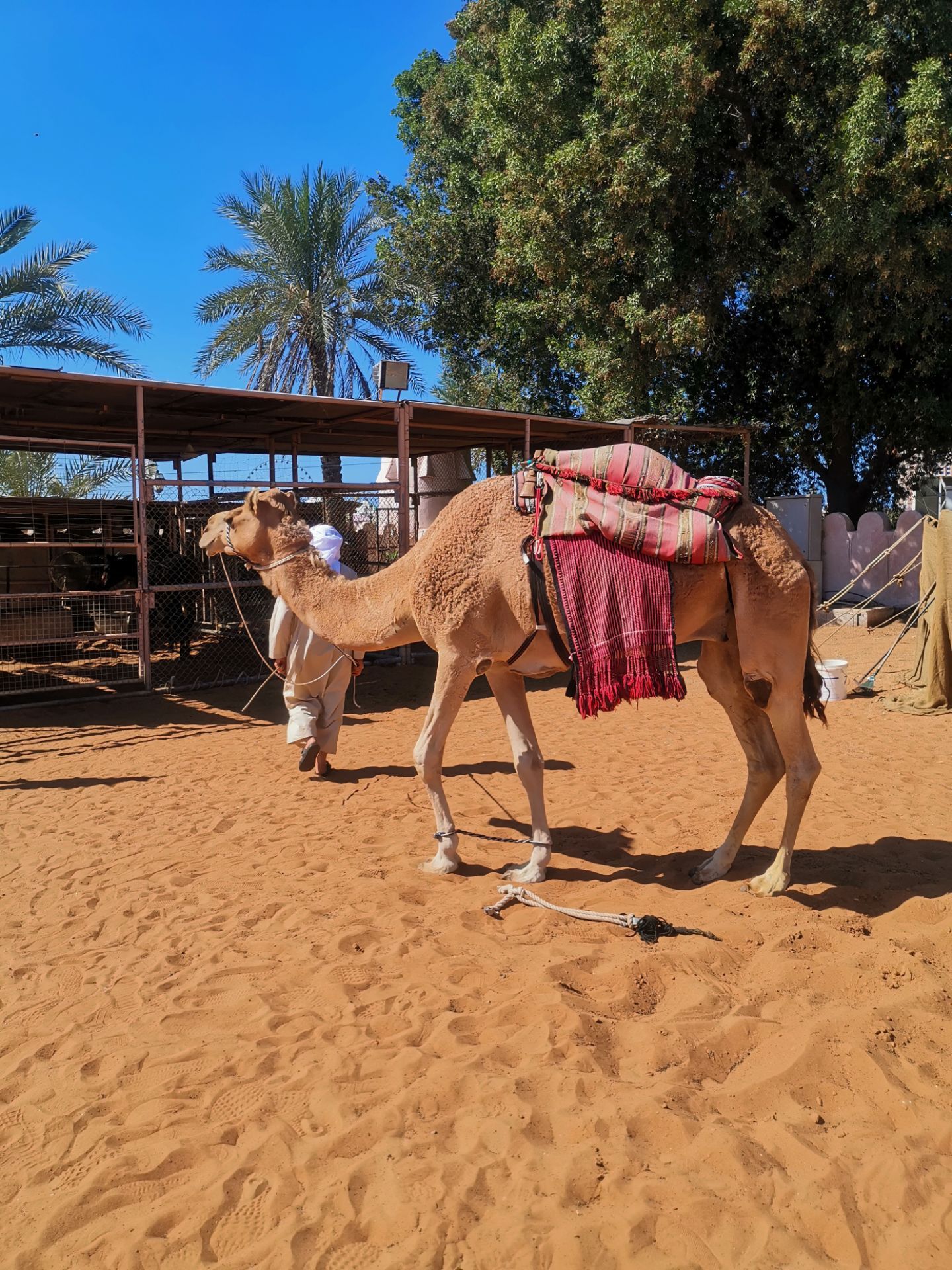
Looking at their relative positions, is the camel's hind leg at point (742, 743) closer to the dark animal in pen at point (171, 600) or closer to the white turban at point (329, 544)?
the white turban at point (329, 544)

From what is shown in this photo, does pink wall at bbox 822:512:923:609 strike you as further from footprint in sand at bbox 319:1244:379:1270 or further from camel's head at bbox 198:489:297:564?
footprint in sand at bbox 319:1244:379:1270

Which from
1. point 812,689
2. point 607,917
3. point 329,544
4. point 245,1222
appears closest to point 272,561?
point 329,544

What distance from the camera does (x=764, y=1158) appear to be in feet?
8.84

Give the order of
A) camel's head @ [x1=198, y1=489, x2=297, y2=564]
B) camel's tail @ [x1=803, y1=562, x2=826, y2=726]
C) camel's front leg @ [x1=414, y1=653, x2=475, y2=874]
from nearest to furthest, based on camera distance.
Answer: camel's front leg @ [x1=414, y1=653, x2=475, y2=874]
camel's tail @ [x1=803, y1=562, x2=826, y2=726]
camel's head @ [x1=198, y1=489, x2=297, y2=564]

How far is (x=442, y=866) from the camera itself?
4996 mm

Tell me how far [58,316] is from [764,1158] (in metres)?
16.7

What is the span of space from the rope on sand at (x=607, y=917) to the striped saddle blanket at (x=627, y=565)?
3.13 feet

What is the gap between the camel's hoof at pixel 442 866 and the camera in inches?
196

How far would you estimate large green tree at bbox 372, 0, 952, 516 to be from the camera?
45.6ft

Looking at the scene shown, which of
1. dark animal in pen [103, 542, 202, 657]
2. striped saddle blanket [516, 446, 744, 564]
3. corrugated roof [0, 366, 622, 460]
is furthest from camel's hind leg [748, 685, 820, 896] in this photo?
dark animal in pen [103, 542, 202, 657]

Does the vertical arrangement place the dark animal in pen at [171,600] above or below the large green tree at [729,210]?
below

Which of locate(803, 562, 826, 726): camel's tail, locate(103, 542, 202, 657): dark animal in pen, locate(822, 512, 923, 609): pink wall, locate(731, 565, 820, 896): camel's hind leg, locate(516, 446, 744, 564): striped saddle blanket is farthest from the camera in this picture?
locate(822, 512, 923, 609): pink wall

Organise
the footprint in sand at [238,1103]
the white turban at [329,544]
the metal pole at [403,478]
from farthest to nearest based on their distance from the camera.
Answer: the metal pole at [403,478], the white turban at [329,544], the footprint in sand at [238,1103]

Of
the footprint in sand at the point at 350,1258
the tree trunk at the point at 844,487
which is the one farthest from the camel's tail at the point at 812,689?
the tree trunk at the point at 844,487
